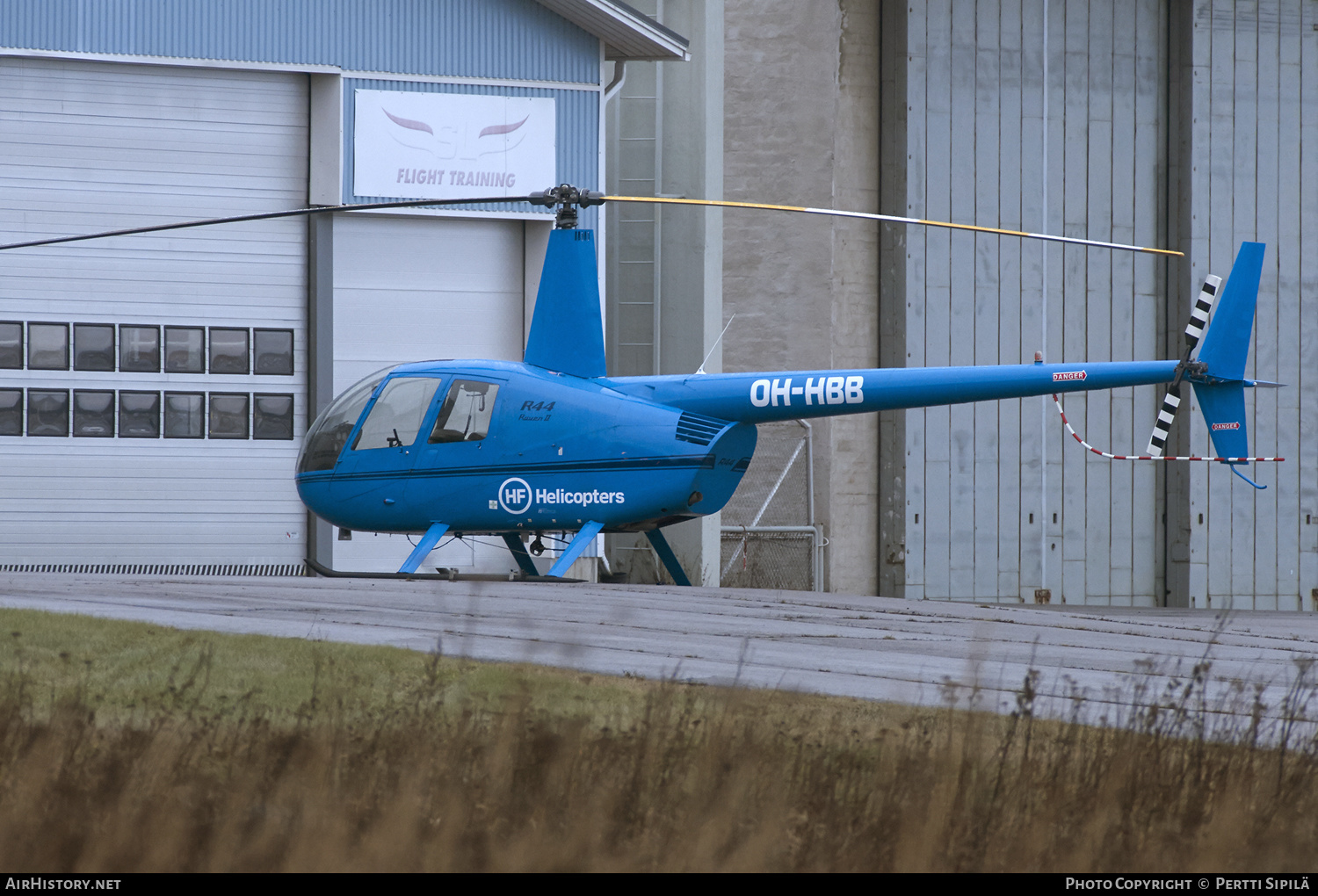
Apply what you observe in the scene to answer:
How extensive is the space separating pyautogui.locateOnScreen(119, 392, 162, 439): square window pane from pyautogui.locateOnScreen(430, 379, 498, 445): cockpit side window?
583 centimetres

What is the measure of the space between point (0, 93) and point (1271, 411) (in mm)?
16413

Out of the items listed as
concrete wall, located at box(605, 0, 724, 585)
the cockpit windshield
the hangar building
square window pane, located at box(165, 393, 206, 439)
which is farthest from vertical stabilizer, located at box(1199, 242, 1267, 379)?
square window pane, located at box(165, 393, 206, 439)

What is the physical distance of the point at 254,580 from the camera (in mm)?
12898

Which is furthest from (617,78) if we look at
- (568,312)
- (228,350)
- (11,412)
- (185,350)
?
(11,412)

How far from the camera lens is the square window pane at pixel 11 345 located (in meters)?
16.9

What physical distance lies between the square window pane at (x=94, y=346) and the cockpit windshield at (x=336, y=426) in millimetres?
4711

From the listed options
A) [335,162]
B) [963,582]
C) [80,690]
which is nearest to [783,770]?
[80,690]

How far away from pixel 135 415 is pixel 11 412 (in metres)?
1.34

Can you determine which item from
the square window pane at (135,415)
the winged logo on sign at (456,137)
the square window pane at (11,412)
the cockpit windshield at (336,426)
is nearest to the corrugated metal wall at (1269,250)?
the winged logo on sign at (456,137)

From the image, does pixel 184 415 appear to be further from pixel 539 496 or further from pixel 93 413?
pixel 539 496

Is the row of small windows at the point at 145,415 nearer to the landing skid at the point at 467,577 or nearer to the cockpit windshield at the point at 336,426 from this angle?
the landing skid at the point at 467,577

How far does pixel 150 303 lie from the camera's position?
17.2m

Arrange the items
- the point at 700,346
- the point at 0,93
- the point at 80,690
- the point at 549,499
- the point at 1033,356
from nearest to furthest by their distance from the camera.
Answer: the point at 80,690 < the point at 549,499 < the point at 0,93 < the point at 700,346 < the point at 1033,356

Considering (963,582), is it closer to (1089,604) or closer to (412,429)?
(1089,604)
